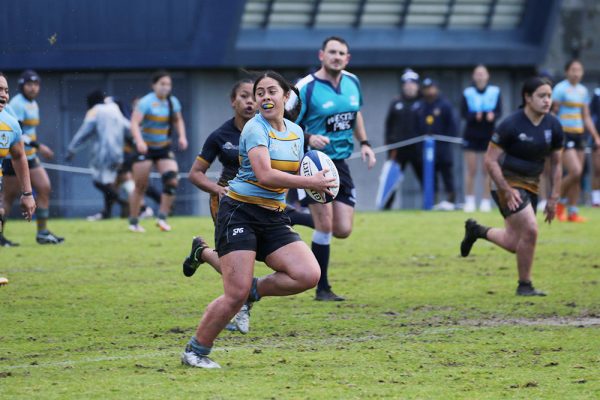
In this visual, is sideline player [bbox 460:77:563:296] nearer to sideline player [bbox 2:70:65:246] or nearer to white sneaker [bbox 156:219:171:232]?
sideline player [bbox 2:70:65:246]

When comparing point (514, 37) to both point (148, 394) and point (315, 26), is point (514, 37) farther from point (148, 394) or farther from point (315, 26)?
point (148, 394)

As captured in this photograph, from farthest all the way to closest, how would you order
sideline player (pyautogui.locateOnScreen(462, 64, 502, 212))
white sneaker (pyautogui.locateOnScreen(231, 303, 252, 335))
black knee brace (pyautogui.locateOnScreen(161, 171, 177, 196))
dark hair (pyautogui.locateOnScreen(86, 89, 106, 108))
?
dark hair (pyautogui.locateOnScreen(86, 89, 106, 108)), sideline player (pyautogui.locateOnScreen(462, 64, 502, 212)), black knee brace (pyautogui.locateOnScreen(161, 171, 177, 196)), white sneaker (pyautogui.locateOnScreen(231, 303, 252, 335))

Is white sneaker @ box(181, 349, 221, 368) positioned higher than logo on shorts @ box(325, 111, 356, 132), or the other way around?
logo on shorts @ box(325, 111, 356, 132)

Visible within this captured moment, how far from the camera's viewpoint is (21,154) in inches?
443

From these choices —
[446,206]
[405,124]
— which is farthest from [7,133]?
[405,124]

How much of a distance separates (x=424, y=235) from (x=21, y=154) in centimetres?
811

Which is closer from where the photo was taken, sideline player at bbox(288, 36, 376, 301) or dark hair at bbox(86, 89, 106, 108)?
sideline player at bbox(288, 36, 376, 301)

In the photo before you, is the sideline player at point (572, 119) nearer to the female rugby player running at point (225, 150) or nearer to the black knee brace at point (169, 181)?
the black knee brace at point (169, 181)

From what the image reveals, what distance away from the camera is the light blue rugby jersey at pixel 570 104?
20.1m

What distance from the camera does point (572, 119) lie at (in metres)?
20.2

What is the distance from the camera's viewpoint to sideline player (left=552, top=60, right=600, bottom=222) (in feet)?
65.0

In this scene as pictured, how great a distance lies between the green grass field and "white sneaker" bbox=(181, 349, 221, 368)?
0.07 meters

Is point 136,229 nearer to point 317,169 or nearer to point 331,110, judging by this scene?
point 331,110

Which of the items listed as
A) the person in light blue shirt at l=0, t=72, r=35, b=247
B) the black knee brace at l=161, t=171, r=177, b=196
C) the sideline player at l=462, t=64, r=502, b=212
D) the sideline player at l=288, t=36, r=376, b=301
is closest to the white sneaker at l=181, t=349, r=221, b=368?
the person in light blue shirt at l=0, t=72, r=35, b=247
